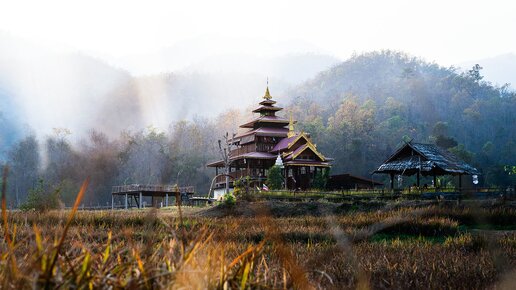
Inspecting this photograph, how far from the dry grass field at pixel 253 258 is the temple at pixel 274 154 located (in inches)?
968

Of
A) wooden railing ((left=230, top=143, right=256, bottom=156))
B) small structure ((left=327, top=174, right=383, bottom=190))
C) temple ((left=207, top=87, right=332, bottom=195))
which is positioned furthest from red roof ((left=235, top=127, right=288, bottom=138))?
small structure ((left=327, top=174, right=383, bottom=190))

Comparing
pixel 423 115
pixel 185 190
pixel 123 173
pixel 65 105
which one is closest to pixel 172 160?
pixel 123 173

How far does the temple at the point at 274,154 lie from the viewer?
4141cm

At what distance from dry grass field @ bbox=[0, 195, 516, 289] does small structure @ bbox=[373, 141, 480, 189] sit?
53.6ft

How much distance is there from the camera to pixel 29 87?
130m

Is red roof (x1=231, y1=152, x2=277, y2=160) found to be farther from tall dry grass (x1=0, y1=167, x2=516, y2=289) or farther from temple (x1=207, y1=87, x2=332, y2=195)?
tall dry grass (x1=0, y1=167, x2=516, y2=289)

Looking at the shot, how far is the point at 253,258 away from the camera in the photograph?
8.01 ft

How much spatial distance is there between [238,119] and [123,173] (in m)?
23.3

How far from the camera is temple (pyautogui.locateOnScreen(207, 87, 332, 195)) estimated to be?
41406 mm

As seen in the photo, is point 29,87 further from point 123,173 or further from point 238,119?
point 123,173

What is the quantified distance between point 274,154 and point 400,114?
48394 millimetres

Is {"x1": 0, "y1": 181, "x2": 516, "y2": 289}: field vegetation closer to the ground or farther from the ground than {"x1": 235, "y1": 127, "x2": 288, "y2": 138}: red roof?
closer to the ground

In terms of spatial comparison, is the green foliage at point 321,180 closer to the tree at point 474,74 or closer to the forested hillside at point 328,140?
the forested hillside at point 328,140

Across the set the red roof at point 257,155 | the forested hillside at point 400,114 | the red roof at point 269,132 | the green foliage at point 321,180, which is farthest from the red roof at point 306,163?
the forested hillside at point 400,114
